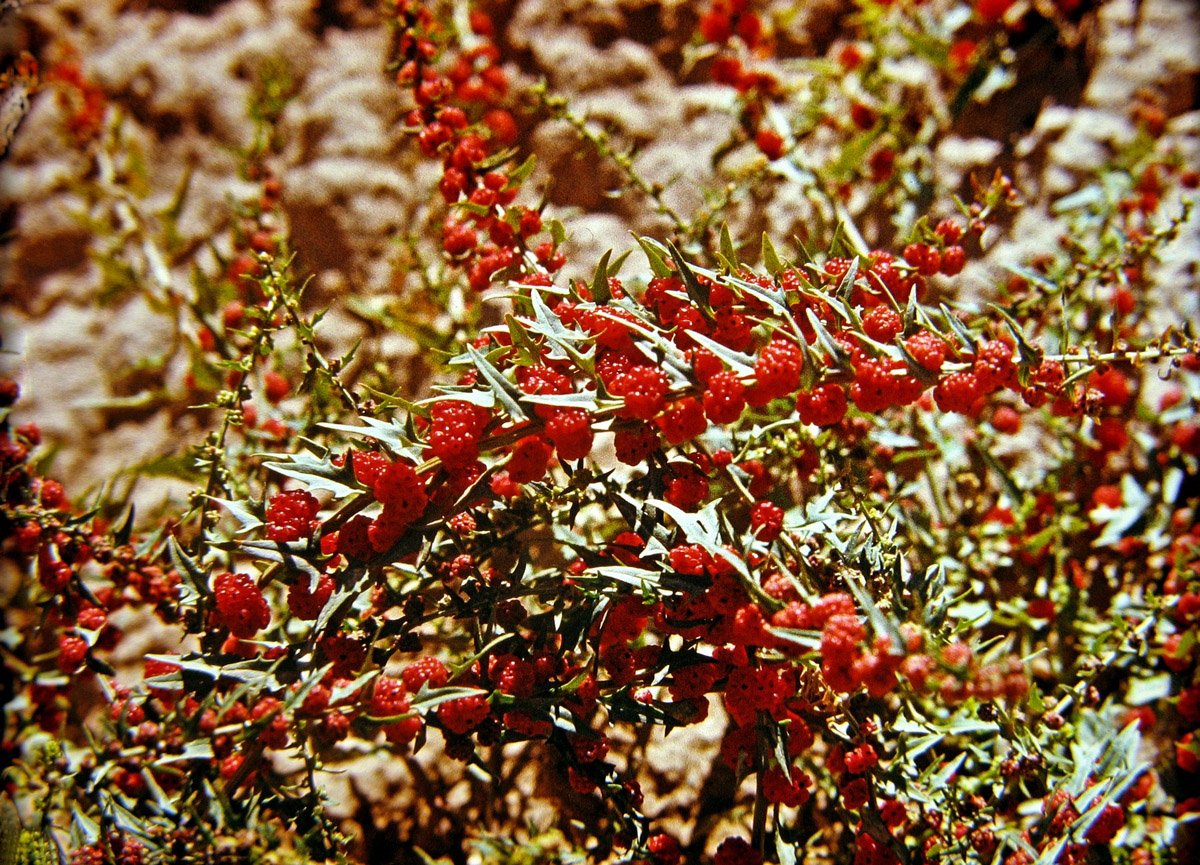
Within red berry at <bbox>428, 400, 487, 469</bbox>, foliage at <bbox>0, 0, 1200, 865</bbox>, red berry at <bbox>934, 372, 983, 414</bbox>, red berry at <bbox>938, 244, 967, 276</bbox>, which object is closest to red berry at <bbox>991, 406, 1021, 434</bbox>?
foliage at <bbox>0, 0, 1200, 865</bbox>

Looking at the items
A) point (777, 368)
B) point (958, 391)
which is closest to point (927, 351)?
point (958, 391)

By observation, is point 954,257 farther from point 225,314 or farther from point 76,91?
point 76,91

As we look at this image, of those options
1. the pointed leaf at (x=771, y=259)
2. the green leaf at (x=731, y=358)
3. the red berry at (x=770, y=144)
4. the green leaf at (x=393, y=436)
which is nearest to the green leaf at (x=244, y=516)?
the green leaf at (x=393, y=436)

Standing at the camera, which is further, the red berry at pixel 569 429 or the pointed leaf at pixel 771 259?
the pointed leaf at pixel 771 259

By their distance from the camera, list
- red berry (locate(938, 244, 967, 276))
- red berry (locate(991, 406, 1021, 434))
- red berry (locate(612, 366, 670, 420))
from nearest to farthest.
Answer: red berry (locate(612, 366, 670, 420))
red berry (locate(938, 244, 967, 276))
red berry (locate(991, 406, 1021, 434))

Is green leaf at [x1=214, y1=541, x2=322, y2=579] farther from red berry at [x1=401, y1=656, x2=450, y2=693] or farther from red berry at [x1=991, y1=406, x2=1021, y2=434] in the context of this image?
red berry at [x1=991, y1=406, x2=1021, y2=434]

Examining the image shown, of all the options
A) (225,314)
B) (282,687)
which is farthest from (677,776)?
(225,314)

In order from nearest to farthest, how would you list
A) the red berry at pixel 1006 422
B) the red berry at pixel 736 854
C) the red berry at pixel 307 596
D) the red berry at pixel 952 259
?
the red berry at pixel 307 596 < the red berry at pixel 736 854 < the red berry at pixel 952 259 < the red berry at pixel 1006 422

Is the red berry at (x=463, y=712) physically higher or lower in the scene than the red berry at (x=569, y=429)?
lower

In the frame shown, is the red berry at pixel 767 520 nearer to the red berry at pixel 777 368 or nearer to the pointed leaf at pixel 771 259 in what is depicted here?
the red berry at pixel 777 368

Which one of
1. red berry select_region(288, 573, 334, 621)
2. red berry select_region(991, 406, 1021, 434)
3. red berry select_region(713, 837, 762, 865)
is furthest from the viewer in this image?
red berry select_region(991, 406, 1021, 434)

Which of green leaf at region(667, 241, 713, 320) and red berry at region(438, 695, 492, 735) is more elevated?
green leaf at region(667, 241, 713, 320)
